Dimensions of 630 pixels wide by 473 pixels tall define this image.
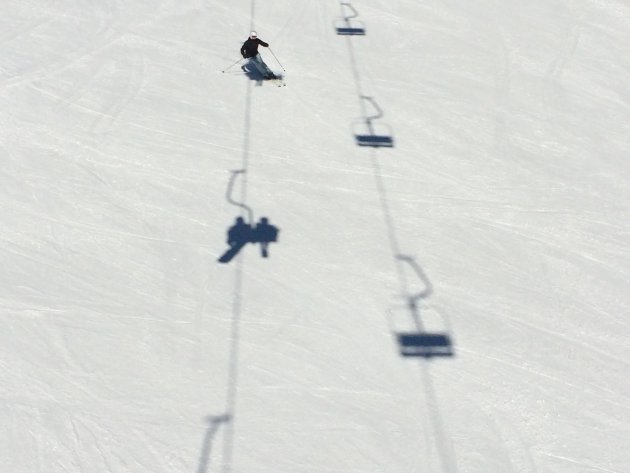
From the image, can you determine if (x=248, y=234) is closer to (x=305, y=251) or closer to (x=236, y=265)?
(x=236, y=265)

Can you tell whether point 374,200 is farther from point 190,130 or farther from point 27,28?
point 27,28

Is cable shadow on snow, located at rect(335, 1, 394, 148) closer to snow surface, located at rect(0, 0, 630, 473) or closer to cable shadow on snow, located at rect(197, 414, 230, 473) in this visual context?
snow surface, located at rect(0, 0, 630, 473)

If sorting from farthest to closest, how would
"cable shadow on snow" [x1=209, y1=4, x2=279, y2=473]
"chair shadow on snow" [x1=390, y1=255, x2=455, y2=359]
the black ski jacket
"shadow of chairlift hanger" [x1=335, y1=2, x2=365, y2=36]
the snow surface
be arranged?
"shadow of chairlift hanger" [x1=335, y1=2, x2=365, y2=36], the black ski jacket, "chair shadow on snow" [x1=390, y1=255, x2=455, y2=359], the snow surface, "cable shadow on snow" [x1=209, y1=4, x2=279, y2=473]

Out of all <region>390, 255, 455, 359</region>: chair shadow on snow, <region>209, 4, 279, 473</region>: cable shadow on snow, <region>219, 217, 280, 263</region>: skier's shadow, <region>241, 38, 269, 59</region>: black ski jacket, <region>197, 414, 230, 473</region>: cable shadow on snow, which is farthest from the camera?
<region>241, 38, 269, 59</region>: black ski jacket

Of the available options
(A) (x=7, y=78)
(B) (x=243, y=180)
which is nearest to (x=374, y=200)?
(B) (x=243, y=180)

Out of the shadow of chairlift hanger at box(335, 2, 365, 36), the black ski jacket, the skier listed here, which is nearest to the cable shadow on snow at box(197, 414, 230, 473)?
the skier

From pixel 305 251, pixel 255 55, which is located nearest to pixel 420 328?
pixel 305 251

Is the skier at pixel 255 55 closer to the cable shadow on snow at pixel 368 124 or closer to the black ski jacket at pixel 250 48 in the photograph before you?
the black ski jacket at pixel 250 48

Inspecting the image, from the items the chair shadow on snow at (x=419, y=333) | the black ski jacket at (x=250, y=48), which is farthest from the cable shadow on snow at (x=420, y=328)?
the black ski jacket at (x=250, y=48)
